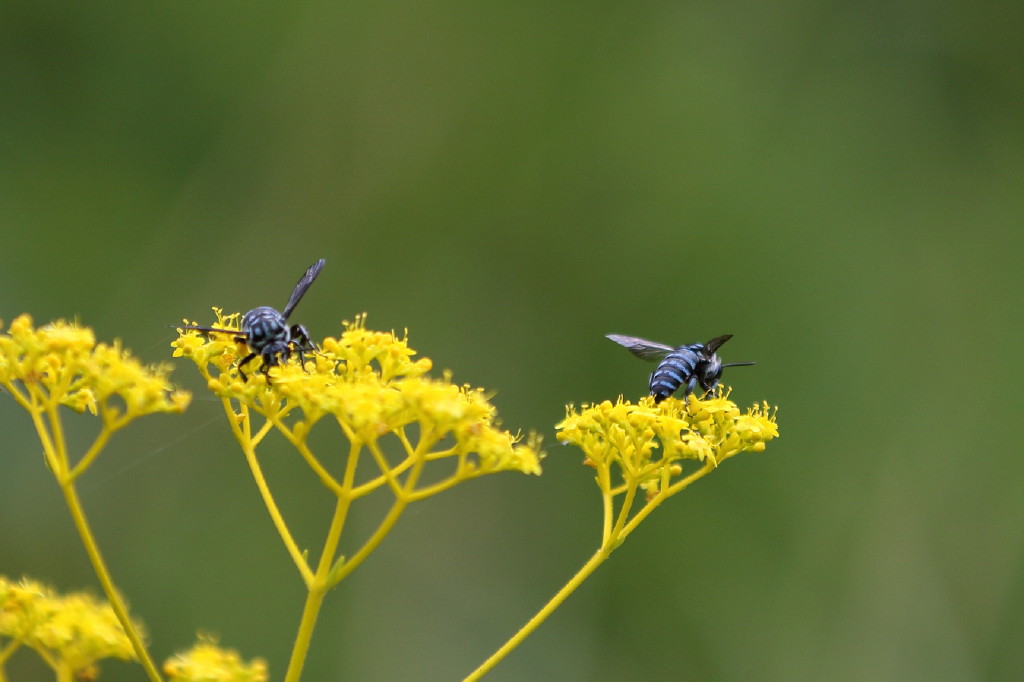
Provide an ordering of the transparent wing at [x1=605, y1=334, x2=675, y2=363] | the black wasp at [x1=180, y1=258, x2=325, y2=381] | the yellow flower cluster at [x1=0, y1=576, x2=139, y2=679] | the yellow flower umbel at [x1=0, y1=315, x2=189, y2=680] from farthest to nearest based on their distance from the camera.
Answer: the transparent wing at [x1=605, y1=334, x2=675, y2=363] < the black wasp at [x1=180, y1=258, x2=325, y2=381] < the yellow flower cluster at [x1=0, y1=576, x2=139, y2=679] < the yellow flower umbel at [x1=0, y1=315, x2=189, y2=680]

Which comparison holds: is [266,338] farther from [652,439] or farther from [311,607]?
[652,439]

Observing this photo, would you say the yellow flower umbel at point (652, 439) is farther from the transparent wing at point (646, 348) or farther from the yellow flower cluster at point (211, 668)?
the transparent wing at point (646, 348)

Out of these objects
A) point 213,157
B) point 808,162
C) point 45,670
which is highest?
point 808,162

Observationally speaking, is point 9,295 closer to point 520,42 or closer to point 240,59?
point 240,59

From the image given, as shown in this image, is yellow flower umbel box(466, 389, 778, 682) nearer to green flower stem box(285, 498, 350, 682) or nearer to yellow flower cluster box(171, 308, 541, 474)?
yellow flower cluster box(171, 308, 541, 474)

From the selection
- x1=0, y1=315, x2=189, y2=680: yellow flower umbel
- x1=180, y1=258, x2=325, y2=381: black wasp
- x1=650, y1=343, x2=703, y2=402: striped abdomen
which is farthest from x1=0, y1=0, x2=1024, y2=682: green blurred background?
x1=0, y1=315, x2=189, y2=680: yellow flower umbel

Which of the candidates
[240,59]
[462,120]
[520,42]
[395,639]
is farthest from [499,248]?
[395,639]
